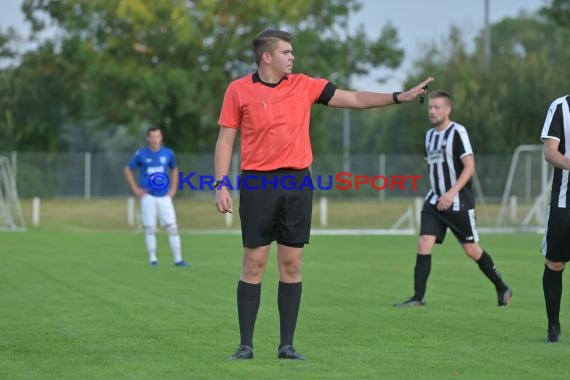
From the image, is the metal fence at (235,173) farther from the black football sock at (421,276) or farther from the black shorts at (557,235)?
the black shorts at (557,235)

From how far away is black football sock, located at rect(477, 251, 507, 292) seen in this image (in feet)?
39.3

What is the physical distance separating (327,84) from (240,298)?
5.03 ft

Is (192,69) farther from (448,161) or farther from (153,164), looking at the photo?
(448,161)

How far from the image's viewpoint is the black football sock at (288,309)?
7.93m

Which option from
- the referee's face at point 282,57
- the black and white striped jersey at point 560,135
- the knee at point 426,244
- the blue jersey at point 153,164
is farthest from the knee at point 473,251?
the blue jersey at point 153,164

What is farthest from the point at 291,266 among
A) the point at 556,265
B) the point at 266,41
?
the point at 556,265

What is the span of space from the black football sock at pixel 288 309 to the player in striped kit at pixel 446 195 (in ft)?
13.8

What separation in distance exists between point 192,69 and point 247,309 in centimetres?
4116

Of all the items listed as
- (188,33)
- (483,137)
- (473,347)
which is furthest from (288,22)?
(473,347)

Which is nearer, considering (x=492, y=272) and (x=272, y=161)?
(x=272, y=161)

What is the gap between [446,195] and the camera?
39.2ft

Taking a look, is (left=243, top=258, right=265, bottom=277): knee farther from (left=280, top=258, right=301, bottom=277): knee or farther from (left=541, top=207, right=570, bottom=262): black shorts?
(left=541, top=207, right=570, bottom=262): black shorts

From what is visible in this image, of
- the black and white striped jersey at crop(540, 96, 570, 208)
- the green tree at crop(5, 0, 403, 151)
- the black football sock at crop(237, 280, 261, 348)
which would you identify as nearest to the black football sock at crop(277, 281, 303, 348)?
the black football sock at crop(237, 280, 261, 348)

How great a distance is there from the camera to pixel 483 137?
49.4 m
